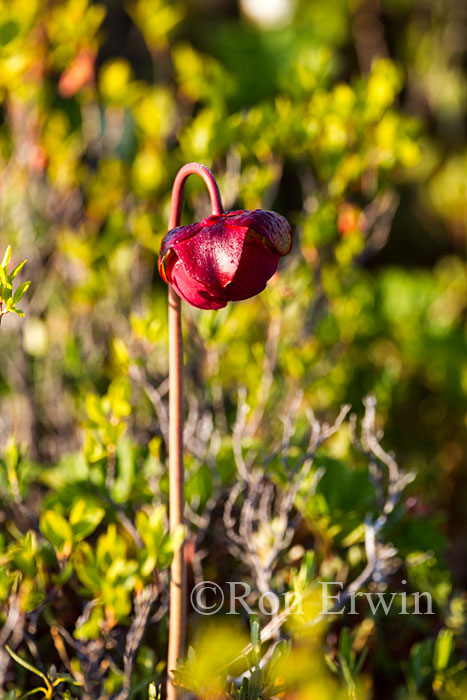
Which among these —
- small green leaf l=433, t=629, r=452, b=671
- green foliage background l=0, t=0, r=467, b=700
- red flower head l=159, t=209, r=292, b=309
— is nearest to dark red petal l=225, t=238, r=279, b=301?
red flower head l=159, t=209, r=292, b=309

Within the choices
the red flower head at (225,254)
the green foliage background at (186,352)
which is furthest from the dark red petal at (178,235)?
the green foliage background at (186,352)

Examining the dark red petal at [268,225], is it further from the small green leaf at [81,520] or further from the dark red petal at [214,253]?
the small green leaf at [81,520]

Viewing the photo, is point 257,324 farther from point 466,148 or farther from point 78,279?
point 466,148

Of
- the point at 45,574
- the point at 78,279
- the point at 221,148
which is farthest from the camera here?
the point at 78,279

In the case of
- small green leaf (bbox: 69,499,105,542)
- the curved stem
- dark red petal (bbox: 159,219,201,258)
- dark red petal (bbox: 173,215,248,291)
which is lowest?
small green leaf (bbox: 69,499,105,542)

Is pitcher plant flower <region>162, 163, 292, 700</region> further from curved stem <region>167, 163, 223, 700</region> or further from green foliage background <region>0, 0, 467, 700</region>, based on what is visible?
green foliage background <region>0, 0, 467, 700</region>

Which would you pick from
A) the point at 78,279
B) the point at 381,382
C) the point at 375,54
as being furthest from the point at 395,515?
the point at 375,54

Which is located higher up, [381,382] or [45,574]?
[45,574]
